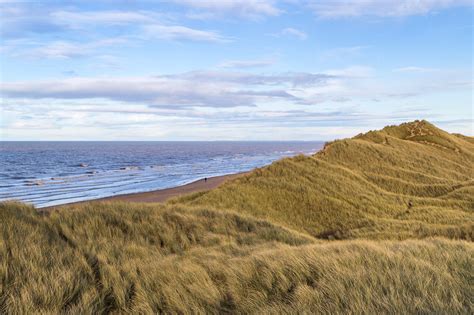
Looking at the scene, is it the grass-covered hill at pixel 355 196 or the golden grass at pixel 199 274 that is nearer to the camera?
the golden grass at pixel 199 274

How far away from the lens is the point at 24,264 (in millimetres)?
6242

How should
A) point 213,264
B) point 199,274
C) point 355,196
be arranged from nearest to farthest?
point 199,274, point 213,264, point 355,196

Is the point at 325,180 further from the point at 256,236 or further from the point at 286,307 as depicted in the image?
the point at 286,307

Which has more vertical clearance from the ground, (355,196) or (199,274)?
(199,274)

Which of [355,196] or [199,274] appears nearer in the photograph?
[199,274]

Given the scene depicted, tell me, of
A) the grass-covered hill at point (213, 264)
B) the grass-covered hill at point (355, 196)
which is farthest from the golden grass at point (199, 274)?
the grass-covered hill at point (355, 196)

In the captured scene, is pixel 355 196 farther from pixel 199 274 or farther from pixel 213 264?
pixel 199 274

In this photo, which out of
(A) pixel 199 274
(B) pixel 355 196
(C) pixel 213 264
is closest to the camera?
(A) pixel 199 274

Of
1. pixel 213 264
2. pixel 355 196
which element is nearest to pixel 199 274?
pixel 213 264

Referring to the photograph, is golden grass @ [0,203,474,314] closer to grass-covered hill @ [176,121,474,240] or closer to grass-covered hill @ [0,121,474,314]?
grass-covered hill @ [0,121,474,314]

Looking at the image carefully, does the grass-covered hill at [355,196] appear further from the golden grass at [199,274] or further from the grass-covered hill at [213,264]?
the golden grass at [199,274]

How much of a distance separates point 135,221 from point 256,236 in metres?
3.12

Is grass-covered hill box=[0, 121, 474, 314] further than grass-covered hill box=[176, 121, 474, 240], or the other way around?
grass-covered hill box=[176, 121, 474, 240]

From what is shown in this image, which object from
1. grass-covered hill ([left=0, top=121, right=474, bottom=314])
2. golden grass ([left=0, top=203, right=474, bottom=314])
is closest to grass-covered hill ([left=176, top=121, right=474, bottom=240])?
grass-covered hill ([left=0, top=121, right=474, bottom=314])
